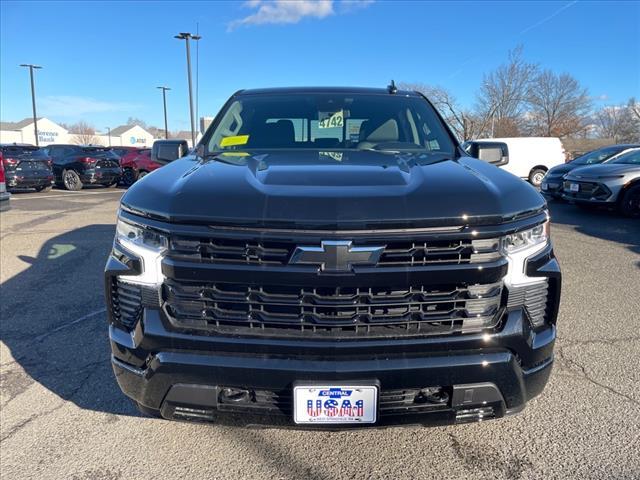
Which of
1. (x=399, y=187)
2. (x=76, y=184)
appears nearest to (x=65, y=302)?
(x=399, y=187)

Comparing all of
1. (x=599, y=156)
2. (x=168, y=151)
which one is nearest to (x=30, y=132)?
(x=599, y=156)

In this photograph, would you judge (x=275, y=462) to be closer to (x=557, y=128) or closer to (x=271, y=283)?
(x=271, y=283)

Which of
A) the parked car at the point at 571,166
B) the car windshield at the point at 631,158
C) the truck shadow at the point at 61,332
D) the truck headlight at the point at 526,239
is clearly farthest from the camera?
the parked car at the point at 571,166

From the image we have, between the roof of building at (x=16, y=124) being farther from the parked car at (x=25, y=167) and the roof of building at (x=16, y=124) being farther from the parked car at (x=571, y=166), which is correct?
the parked car at (x=571, y=166)

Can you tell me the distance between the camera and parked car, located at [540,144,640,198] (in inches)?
507

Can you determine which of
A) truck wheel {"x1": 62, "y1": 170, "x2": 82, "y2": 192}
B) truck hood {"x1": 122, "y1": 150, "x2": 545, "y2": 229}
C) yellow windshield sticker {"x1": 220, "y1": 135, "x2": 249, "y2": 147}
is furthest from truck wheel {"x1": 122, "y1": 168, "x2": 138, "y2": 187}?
truck hood {"x1": 122, "y1": 150, "x2": 545, "y2": 229}

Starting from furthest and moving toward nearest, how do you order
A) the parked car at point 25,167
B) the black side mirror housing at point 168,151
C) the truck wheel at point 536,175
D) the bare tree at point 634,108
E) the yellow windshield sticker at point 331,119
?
the bare tree at point 634,108 < the truck wheel at point 536,175 < the parked car at point 25,167 < the black side mirror housing at point 168,151 < the yellow windshield sticker at point 331,119

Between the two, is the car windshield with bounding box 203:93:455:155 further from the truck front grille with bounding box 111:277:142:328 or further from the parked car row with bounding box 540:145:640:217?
the parked car row with bounding box 540:145:640:217

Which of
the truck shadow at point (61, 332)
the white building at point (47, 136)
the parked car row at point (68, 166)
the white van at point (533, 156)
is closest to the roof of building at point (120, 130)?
the white building at point (47, 136)

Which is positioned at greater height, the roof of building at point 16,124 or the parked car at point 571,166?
the roof of building at point 16,124

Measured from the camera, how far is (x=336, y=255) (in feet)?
6.39

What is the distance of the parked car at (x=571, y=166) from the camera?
12887 millimetres

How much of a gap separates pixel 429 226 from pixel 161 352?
1.23 m

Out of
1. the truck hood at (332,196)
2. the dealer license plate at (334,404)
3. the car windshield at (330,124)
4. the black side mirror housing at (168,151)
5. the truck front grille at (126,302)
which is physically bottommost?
the dealer license plate at (334,404)
